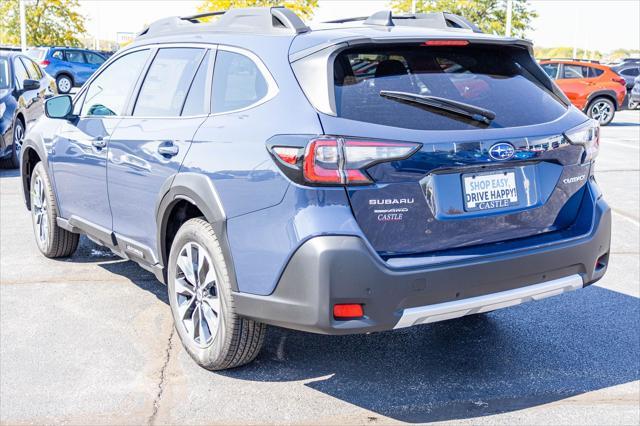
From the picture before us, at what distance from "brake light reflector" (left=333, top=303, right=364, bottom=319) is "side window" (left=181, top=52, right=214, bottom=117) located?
142cm

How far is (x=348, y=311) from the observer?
3316mm

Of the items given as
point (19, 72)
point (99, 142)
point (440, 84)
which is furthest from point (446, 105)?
point (19, 72)

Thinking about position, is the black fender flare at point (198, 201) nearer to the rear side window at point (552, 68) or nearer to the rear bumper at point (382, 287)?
the rear bumper at point (382, 287)

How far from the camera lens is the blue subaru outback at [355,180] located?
3.28m

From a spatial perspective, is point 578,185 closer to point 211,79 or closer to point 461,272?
point 461,272

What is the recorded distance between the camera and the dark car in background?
11.2m

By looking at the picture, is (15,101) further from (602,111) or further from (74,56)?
(74,56)

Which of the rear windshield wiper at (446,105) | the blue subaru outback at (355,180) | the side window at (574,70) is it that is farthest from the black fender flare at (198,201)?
the side window at (574,70)

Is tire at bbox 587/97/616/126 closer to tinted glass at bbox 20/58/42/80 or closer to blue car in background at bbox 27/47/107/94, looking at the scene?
tinted glass at bbox 20/58/42/80

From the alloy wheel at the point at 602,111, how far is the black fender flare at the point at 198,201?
20.1 meters

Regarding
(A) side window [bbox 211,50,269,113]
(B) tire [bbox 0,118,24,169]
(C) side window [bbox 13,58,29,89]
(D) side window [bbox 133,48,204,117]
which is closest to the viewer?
(A) side window [bbox 211,50,269,113]

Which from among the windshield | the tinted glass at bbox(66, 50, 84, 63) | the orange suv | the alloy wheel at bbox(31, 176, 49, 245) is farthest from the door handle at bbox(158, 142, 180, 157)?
the tinted glass at bbox(66, 50, 84, 63)

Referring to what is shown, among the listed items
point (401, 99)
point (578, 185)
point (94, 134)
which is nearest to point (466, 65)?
point (401, 99)

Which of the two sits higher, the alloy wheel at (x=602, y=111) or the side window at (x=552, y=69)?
the side window at (x=552, y=69)
